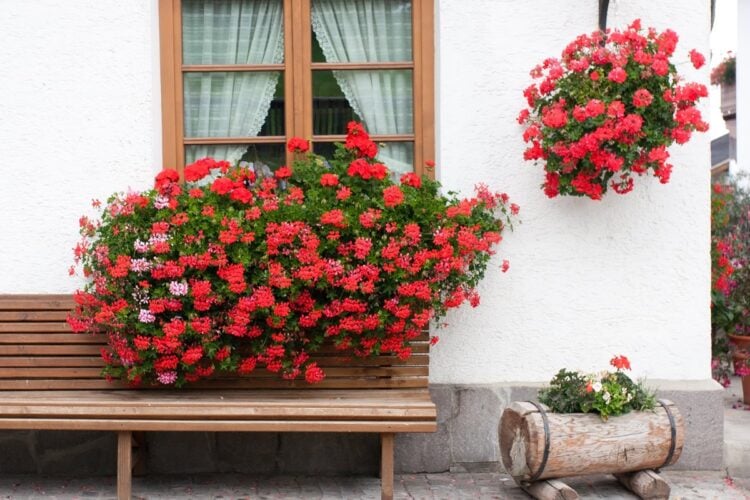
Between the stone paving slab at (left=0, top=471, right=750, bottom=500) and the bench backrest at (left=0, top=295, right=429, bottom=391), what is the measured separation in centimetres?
50

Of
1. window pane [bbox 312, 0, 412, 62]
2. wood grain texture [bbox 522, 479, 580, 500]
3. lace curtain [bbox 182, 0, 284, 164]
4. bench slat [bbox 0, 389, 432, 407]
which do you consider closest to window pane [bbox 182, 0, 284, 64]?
lace curtain [bbox 182, 0, 284, 164]

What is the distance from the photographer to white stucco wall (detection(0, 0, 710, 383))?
5160 mm

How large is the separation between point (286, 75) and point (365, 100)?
1.45ft

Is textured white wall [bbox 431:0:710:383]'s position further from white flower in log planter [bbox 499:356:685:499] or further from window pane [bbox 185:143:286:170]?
window pane [bbox 185:143:286:170]

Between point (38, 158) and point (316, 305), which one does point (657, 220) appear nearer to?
point (316, 305)

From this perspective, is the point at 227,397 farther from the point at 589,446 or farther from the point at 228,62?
the point at 228,62

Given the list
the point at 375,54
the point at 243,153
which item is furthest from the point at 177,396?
the point at 375,54

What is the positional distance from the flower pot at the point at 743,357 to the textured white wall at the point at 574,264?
3.11ft

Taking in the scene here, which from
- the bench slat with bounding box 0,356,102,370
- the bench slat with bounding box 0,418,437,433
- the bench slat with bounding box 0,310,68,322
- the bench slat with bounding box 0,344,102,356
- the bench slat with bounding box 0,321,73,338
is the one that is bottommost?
the bench slat with bounding box 0,418,437,433

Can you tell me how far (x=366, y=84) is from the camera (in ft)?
17.7

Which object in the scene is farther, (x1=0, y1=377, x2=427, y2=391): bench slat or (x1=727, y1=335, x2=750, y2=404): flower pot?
(x1=727, y1=335, x2=750, y2=404): flower pot

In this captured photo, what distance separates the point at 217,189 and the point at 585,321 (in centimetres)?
200

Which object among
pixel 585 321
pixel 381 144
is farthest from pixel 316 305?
pixel 585 321

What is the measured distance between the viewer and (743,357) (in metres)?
6.07
